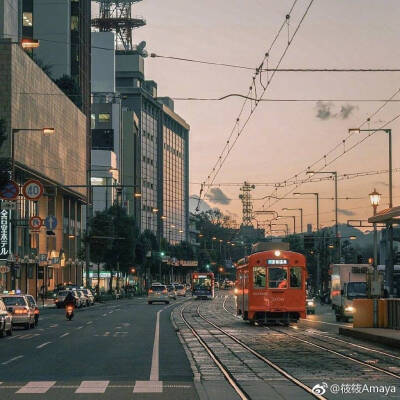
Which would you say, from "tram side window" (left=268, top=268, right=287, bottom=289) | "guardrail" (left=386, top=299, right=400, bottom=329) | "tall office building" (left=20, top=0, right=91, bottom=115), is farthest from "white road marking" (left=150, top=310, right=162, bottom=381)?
"tall office building" (left=20, top=0, right=91, bottom=115)

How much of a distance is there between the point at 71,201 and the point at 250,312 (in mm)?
76043

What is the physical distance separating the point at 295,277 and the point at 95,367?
2236 cm

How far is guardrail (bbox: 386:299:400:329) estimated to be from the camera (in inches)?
1250

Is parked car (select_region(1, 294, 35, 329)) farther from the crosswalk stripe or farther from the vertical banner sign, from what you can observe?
the vertical banner sign

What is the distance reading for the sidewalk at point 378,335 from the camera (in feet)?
88.0

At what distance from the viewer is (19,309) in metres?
41.2

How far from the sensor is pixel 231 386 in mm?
16250

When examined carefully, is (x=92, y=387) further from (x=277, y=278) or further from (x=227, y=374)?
(x=277, y=278)

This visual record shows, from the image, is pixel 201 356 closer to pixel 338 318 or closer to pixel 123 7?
pixel 338 318

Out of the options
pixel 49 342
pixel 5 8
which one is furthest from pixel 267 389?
pixel 5 8

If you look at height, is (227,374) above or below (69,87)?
below

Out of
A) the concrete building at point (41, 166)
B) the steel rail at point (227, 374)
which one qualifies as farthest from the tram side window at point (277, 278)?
the concrete building at point (41, 166)

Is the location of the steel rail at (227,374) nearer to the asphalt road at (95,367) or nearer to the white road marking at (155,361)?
the asphalt road at (95,367)

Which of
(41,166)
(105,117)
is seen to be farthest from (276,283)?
(105,117)
